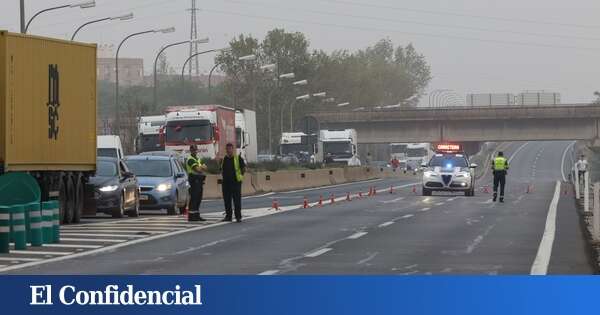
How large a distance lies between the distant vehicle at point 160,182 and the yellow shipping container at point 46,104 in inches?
175

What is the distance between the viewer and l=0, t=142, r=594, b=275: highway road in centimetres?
1920

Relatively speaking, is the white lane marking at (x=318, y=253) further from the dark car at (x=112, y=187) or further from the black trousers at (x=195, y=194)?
the dark car at (x=112, y=187)

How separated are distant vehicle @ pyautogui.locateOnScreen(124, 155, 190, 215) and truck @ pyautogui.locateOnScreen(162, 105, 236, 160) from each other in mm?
19054

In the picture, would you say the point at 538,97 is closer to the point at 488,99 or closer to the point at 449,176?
the point at 488,99

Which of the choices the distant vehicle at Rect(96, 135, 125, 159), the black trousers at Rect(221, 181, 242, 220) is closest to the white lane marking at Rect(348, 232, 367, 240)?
the black trousers at Rect(221, 181, 242, 220)

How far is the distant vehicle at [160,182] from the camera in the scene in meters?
36.5

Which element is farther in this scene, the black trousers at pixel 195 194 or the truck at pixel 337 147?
the truck at pixel 337 147

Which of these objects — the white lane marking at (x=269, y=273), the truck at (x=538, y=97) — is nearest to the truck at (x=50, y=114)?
the white lane marking at (x=269, y=273)

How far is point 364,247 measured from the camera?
76.1 feet

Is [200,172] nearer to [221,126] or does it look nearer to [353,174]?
[221,126]

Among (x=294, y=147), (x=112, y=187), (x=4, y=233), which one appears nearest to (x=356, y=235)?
(x=4, y=233)

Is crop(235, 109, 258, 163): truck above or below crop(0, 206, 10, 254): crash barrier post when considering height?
above

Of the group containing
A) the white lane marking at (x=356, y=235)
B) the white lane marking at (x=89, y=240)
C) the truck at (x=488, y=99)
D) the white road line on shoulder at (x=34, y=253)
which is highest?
the truck at (x=488, y=99)

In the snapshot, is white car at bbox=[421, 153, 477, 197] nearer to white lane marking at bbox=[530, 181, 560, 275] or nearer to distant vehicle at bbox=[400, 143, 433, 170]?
white lane marking at bbox=[530, 181, 560, 275]
